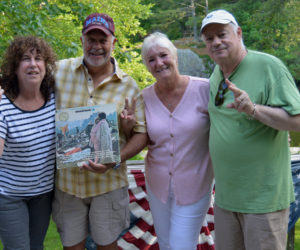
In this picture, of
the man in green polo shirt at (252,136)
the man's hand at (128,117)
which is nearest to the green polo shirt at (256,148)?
the man in green polo shirt at (252,136)

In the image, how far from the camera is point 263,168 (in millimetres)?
2156

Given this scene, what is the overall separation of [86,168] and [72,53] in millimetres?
2713

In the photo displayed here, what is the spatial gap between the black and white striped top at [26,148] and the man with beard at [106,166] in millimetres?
159

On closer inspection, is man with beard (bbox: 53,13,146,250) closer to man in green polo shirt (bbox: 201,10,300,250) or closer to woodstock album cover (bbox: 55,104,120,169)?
woodstock album cover (bbox: 55,104,120,169)

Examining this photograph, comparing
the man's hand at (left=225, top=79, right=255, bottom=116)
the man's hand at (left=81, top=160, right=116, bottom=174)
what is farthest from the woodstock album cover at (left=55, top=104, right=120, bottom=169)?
the man's hand at (left=225, top=79, right=255, bottom=116)

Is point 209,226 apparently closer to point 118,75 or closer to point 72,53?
point 118,75

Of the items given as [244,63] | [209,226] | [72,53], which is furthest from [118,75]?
[72,53]

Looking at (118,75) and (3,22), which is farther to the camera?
(3,22)

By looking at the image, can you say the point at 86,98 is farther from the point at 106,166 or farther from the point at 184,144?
the point at 184,144

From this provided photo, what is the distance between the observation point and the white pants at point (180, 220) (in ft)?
8.75

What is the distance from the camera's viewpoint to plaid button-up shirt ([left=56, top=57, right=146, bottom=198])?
8.37 feet

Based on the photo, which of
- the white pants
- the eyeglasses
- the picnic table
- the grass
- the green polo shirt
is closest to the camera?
the green polo shirt

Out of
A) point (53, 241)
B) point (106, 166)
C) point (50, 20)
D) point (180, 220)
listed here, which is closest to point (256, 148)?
point (180, 220)

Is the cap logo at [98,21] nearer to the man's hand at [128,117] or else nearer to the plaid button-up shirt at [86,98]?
the plaid button-up shirt at [86,98]
